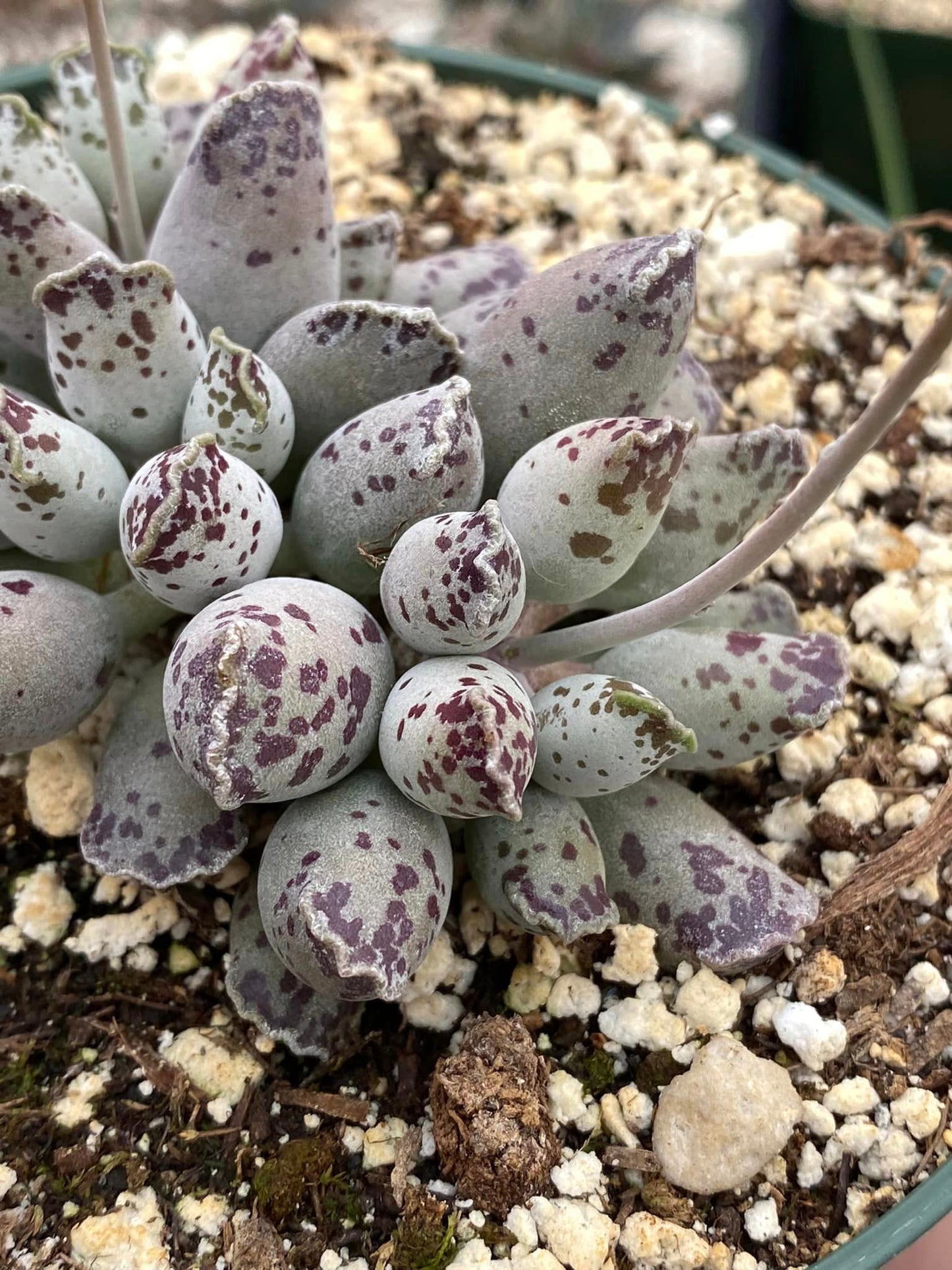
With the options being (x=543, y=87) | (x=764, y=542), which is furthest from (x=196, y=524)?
(x=543, y=87)

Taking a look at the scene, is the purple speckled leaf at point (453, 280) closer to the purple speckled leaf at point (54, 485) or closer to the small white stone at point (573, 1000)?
the purple speckled leaf at point (54, 485)

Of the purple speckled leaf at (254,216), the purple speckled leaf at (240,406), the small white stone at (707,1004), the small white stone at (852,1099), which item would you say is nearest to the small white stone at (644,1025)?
the small white stone at (707,1004)

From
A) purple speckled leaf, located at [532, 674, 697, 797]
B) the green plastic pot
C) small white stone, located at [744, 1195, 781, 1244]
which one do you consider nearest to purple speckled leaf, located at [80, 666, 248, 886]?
purple speckled leaf, located at [532, 674, 697, 797]

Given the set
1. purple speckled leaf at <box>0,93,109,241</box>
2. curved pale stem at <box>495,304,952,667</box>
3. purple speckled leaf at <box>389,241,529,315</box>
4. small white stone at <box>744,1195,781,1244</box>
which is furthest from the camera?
purple speckled leaf at <box>389,241,529,315</box>

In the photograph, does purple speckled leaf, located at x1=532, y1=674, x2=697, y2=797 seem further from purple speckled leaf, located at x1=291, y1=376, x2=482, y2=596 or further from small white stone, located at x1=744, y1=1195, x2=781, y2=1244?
small white stone, located at x1=744, y1=1195, x2=781, y2=1244

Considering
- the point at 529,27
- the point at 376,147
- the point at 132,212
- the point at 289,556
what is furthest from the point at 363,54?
the point at 529,27

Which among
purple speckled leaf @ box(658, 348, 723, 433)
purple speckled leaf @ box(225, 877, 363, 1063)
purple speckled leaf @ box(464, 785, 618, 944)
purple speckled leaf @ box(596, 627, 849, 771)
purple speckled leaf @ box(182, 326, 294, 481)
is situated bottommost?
purple speckled leaf @ box(225, 877, 363, 1063)
